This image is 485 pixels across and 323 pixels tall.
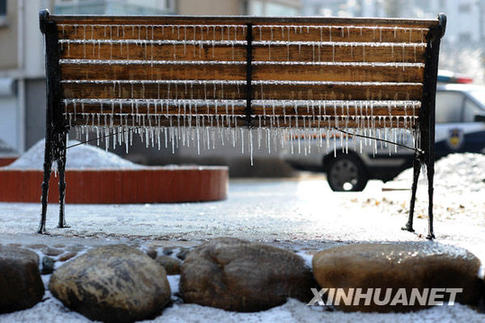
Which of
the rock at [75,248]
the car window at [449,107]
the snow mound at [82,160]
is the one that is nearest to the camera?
the rock at [75,248]

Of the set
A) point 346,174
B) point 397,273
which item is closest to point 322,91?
point 397,273

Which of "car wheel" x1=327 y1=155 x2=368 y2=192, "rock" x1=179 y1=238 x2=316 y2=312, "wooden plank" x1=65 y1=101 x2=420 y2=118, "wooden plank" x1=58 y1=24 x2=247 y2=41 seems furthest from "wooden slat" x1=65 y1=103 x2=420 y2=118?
"car wheel" x1=327 y1=155 x2=368 y2=192

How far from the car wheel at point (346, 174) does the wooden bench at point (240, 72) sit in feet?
20.0

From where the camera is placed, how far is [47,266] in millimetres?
3578

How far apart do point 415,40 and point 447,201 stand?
2.84 m

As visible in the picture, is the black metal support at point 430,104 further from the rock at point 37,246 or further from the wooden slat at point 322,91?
Answer: the rock at point 37,246

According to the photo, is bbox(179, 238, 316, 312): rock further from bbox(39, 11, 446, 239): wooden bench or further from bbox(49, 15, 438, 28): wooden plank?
bbox(49, 15, 438, 28): wooden plank

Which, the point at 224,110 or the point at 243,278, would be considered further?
the point at 224,110

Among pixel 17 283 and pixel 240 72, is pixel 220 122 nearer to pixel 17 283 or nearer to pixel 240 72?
pixel 240 72

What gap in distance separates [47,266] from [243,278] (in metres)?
1.08

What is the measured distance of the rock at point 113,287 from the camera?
3281mm

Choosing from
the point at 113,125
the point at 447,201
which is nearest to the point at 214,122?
the point at 113,125

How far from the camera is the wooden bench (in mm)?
4266

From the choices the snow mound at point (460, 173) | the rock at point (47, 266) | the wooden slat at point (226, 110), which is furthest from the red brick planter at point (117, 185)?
the rock at point (47, 266)
